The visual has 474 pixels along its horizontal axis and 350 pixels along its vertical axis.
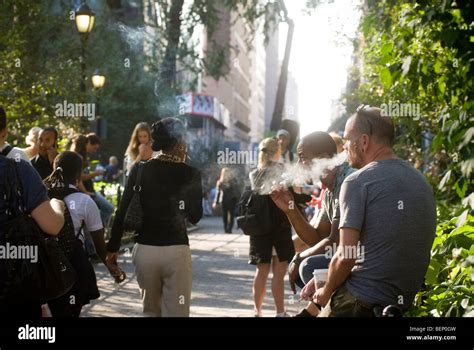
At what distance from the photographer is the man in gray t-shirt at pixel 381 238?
16.0 feet

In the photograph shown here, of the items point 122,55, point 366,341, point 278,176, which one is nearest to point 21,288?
point 366,341

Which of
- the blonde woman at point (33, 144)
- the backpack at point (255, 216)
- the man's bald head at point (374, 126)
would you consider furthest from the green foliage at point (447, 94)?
the blonde woman at point (33, 144)

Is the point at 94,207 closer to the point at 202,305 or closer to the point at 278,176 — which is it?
the point at 278,176

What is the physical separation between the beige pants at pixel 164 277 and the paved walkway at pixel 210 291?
3.36 m

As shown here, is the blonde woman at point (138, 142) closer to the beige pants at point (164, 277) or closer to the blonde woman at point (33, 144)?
the blonde woman at point (33, 144)

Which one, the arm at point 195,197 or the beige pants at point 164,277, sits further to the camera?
the arm at point 195,197

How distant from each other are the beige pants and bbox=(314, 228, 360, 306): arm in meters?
2.00

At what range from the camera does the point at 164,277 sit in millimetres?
6973

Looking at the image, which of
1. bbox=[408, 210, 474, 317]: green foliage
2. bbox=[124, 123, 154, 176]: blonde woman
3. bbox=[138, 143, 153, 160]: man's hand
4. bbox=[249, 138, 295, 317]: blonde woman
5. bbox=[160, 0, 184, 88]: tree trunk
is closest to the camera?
bbox=[408, 210, 474, 317]: green foliage

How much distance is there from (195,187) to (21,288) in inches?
91.0

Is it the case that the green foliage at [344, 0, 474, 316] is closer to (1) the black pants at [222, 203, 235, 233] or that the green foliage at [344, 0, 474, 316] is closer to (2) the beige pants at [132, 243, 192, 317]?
(2) the beige pants at [132, 243, 192, 317]

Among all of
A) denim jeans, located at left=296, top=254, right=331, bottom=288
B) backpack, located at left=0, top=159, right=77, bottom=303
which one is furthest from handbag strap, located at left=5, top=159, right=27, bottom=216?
denim jeans, located at left=296, top=254, right=331, bottom=288

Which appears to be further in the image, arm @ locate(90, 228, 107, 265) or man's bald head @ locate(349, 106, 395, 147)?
arm @ locate(90, 228, 107, 265)

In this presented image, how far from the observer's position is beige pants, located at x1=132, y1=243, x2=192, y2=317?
271 inches
